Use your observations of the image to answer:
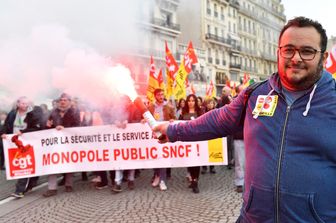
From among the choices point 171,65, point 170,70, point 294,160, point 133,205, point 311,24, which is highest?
point 171,65

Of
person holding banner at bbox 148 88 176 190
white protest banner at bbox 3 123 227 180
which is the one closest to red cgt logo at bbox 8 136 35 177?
white protest banner at bbox 3 123 227 180

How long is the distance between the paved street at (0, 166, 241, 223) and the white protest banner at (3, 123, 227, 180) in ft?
1.62

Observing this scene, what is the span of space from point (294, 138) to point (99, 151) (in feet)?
20.4

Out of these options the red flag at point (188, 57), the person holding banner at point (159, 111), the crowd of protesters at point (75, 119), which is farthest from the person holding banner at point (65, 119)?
the red flag at point (188, 57)

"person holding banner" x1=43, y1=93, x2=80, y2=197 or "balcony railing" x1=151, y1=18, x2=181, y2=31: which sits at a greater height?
Result: "balcony railing" x1=151, y1=18, x2=181, y2=31

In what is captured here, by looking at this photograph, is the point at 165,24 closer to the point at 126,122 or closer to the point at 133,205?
the point at 126,122

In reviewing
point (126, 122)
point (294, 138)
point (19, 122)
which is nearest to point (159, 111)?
point (126, 122)

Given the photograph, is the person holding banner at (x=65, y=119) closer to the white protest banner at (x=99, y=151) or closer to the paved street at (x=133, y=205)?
the white protest banner at (x=99, y=151)

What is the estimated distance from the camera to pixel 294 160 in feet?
6.35

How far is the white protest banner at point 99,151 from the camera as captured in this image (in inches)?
300

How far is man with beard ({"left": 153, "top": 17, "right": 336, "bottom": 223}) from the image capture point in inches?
74.9

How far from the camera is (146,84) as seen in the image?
12516 mm

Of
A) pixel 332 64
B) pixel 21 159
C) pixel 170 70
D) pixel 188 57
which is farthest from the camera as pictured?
pixel 188 57

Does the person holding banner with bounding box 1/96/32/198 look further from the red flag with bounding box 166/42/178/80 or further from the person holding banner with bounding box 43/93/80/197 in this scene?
the red flag with bounding box 166/42/178/80
